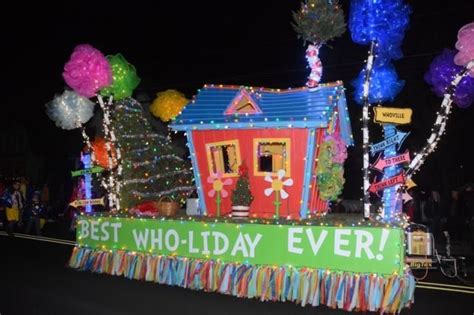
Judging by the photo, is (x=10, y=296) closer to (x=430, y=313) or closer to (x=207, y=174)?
(x=207, y=174)

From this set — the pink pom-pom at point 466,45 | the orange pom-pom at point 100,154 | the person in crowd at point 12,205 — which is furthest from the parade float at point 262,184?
the person in crowd at point 12,205

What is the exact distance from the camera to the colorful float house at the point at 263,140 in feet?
28.0

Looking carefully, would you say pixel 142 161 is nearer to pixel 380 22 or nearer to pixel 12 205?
pixel 380 22

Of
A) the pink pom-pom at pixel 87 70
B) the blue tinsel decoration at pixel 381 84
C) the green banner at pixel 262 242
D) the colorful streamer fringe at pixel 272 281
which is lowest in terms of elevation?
the colorful streamer fringe at pixel 272 281

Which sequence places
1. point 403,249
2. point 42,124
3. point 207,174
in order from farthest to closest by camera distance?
point 42,124 → point 207,174 → point 403,249

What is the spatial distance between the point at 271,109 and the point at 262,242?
261 centimetres

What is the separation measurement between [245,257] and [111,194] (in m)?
4.27

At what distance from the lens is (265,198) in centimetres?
905

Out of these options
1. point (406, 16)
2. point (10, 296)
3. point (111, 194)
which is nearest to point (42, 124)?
point (111, 194)

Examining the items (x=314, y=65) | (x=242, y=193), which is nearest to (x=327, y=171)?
(x=242, y=193)

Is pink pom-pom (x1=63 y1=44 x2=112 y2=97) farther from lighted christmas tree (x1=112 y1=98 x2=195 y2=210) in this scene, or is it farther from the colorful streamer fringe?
the colorful streamer fringe

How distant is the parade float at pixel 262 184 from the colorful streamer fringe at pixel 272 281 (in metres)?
0.02

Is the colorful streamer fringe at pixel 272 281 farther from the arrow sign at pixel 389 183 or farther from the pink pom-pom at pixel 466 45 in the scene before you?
the pink pom-pom at pixel 466 45

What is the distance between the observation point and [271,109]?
8.87 metres
